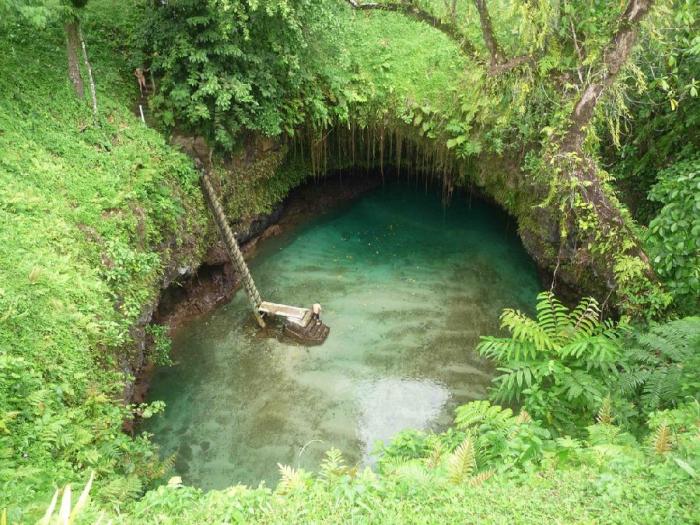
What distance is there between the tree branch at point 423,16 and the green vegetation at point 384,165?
0.25ft

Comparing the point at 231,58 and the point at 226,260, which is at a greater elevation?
the point at 231,58

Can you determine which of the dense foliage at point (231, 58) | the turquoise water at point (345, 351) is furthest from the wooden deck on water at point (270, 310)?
the dense foliage at point (231, 58)

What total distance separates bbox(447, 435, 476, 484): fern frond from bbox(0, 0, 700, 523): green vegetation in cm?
2

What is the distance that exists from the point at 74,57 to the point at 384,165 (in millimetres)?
8758

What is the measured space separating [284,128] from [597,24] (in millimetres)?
6980

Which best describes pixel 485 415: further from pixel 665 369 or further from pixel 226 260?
pixel 226 260

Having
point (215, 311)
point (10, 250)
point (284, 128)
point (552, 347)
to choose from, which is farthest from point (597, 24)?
point (10, 250)

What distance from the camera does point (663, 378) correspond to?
5254 mm

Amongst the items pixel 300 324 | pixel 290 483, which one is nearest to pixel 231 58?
pixel 300 324

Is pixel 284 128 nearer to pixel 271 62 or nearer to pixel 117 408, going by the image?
pixel 271 62

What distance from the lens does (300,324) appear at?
32.2 ft

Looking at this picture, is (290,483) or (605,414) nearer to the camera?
(290,483)

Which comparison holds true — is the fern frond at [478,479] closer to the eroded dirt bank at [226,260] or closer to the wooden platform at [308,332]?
the eroded dirt bank at [226,260]

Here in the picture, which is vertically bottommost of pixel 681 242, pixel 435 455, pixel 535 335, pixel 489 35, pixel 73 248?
pixel 435 455
